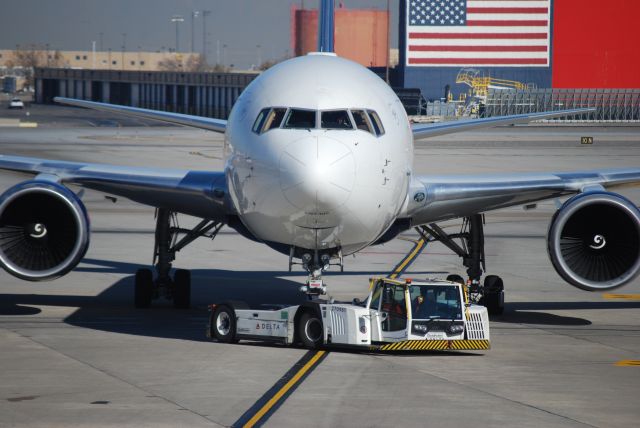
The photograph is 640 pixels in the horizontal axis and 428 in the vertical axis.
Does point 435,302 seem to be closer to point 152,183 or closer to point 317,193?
point 317,193

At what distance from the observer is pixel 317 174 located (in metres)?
18.2

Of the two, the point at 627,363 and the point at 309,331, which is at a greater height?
the point at 309,331

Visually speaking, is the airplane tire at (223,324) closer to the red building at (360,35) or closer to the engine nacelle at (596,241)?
the engine nacelle at (596,241)

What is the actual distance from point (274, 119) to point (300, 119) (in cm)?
49

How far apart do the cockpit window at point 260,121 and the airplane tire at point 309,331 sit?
3249 millimetres

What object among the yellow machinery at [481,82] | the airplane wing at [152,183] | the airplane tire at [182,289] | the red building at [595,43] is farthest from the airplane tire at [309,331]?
the red building at [595,43]

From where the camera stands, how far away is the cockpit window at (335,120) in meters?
19.2

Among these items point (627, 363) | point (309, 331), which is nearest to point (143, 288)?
point (309, 331)

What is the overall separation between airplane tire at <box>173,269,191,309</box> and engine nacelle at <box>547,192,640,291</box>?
7.71 m

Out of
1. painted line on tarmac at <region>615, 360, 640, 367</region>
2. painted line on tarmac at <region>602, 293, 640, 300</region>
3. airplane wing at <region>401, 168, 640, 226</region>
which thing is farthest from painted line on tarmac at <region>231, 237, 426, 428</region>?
painted line on tarmac at <region>602, 293, 640, 300</region>

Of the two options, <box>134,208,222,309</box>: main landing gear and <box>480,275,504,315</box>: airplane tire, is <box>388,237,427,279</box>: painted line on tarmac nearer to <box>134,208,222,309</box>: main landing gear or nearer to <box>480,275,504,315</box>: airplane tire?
<box>480,275,504,315</box>: airplane tire

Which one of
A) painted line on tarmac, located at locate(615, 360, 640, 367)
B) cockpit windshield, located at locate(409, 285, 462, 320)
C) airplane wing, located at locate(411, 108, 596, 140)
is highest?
airplane wing, located at locate(411, 108, 596, 140)

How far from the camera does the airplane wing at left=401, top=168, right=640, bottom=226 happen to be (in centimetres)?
2331

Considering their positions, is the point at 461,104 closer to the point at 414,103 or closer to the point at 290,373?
the point at 414,103
